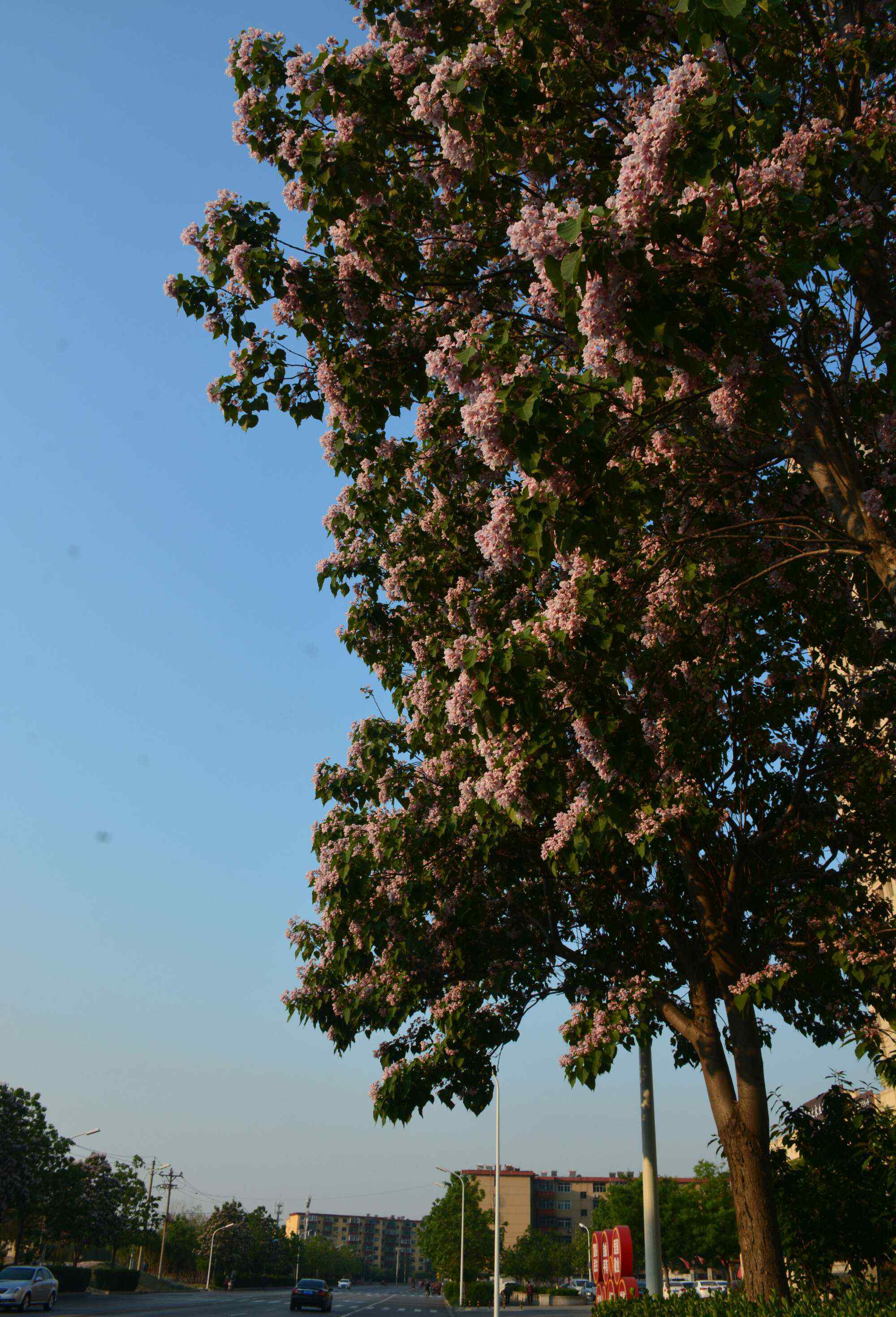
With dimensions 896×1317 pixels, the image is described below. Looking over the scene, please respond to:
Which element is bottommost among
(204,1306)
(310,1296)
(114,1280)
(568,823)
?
(114,1280)

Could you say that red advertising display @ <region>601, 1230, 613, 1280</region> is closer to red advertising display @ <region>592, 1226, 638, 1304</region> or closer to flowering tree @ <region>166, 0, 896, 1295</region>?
red advertising display @ <region>592, 1226, 638, 1304</region>

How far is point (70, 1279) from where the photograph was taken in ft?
160

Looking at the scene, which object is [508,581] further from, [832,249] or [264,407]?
[832,249]

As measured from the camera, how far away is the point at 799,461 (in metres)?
7.64

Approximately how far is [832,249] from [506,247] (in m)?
3.44

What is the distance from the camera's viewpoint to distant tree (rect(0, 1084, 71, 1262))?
42.7 meters

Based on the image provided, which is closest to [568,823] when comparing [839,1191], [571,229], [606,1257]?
[571,229]

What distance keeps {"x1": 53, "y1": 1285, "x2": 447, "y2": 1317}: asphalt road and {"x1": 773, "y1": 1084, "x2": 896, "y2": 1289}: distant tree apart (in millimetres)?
19374

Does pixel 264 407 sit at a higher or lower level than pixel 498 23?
lower

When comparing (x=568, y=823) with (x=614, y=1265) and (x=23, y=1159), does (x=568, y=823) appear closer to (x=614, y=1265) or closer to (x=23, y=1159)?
(x=614, y=1265)

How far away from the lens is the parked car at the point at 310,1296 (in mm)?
39438

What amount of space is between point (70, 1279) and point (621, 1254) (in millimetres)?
43754

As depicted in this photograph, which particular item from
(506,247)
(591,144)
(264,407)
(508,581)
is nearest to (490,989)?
(508,581)

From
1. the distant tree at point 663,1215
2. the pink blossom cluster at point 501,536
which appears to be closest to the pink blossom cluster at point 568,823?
the pink blossom cluster at point 501,536
